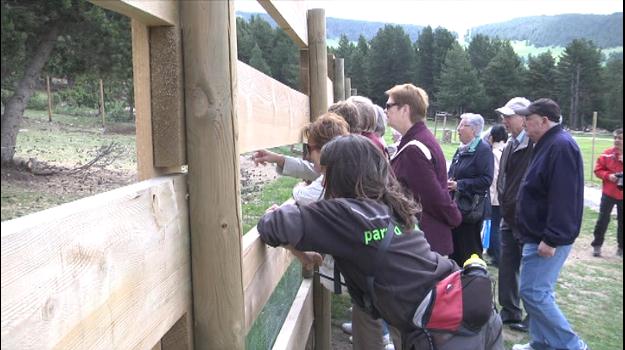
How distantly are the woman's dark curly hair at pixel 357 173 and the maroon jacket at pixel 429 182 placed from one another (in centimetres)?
106

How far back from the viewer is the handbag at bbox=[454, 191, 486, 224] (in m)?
5.11

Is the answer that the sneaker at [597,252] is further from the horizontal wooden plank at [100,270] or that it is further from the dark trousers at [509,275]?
the horizontal wooden plank at [100,270]

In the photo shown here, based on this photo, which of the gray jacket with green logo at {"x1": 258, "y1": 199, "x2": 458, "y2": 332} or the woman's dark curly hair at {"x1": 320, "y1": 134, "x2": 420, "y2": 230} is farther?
the woman's dark curly hair at {"x1": 320, "y1": 134, "x2": 420, "y2": 230}

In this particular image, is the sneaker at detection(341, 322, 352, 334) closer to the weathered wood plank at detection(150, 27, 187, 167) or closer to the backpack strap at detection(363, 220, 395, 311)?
the backpack strap at detection(363, 220, 395, 311)

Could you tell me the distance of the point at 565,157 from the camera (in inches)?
149

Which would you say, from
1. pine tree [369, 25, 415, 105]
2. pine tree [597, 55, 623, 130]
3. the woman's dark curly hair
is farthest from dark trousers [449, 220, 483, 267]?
pine tree [597, 55, 623, 130]

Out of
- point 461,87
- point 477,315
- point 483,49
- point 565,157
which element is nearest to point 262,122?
point 477,315

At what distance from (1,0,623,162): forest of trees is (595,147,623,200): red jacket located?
4.66 ft

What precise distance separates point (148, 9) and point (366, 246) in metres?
1.23

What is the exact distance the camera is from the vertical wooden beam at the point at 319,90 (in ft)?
11.7

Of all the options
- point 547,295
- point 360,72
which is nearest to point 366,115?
point 547,295

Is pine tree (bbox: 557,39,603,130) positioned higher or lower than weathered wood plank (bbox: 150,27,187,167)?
higher

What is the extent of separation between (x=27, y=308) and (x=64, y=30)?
43 cm

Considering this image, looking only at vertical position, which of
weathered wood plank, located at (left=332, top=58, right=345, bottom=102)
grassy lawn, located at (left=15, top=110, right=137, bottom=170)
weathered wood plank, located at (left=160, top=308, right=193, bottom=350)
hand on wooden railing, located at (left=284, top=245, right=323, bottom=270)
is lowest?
hand on wooden railing, located at (left=284, top=245, right=323, bottom=270)
